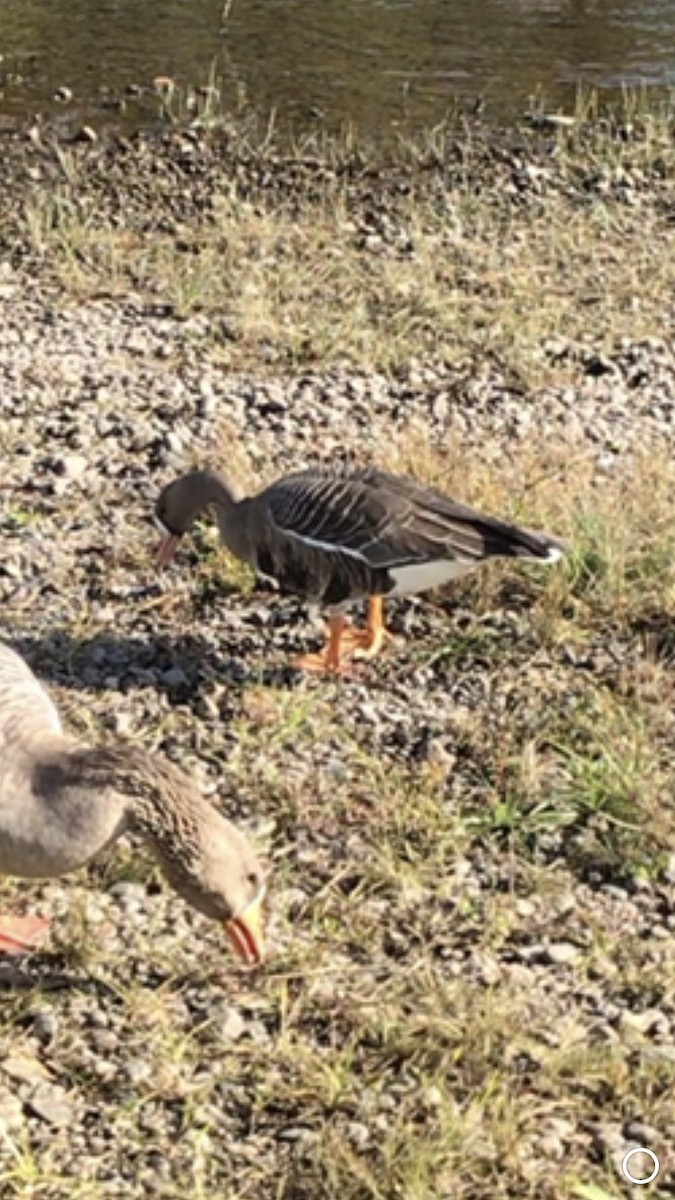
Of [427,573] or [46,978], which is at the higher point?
[427,573]

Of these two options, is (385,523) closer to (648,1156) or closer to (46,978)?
(46,978)

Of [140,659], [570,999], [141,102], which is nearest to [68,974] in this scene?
[570,999]

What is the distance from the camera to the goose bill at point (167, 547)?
7.11m

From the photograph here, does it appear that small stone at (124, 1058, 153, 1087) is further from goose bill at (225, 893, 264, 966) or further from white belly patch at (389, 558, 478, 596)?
white belly patch at (389, 558, 478, 596)

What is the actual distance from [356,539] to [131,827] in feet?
6.26

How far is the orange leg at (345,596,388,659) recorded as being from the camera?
22.0ft

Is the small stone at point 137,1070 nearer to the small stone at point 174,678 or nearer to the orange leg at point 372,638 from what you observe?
the small stone at point 174,678

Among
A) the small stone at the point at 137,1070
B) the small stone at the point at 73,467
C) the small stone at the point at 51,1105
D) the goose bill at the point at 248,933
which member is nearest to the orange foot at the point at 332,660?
the small stone at the point at 73,467

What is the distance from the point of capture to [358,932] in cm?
527

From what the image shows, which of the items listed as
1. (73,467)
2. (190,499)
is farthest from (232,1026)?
(73,467)

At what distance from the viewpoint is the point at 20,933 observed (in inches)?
202

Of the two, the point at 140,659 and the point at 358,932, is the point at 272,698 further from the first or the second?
the point at 358,932

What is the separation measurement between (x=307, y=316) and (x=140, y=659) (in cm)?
361

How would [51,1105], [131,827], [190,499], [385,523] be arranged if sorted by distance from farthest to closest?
[190,499] < [385,523] < [131,827] < [51,1105]
